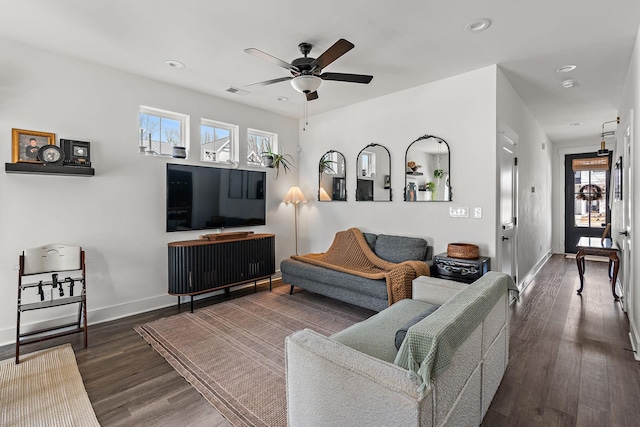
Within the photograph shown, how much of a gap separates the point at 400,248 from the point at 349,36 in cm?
244

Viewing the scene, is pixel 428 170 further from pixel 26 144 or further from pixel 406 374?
pixel 26 144

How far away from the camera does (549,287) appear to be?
475 centimetres

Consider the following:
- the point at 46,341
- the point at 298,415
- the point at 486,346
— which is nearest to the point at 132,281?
the point at 46,341

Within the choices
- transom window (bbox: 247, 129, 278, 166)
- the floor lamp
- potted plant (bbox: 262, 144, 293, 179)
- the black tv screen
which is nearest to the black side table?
the floor lamp

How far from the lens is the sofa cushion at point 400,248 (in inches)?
152

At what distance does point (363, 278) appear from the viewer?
353cm

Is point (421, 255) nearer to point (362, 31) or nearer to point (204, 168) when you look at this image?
point (362, 31)

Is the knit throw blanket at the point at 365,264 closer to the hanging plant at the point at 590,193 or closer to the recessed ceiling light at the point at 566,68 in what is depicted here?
the recessed ceiling light at the point at 566,68

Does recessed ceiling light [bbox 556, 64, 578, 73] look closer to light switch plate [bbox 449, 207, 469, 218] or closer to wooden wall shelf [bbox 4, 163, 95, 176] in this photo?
light switch plate [bbox 449, 207, 469, 218]

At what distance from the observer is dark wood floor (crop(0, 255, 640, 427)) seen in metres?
1.95

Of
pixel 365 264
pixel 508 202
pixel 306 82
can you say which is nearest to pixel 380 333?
pixel 365 264

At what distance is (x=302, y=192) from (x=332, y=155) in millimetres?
845

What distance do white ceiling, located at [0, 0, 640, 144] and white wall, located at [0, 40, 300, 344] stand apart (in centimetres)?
23

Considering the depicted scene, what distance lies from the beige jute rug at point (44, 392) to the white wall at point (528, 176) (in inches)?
175
